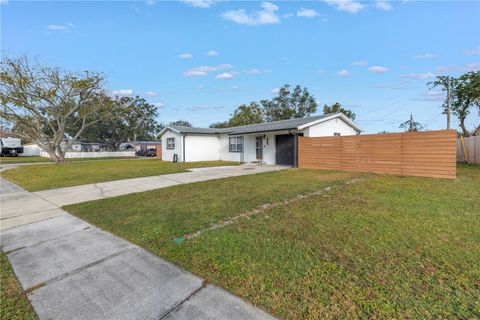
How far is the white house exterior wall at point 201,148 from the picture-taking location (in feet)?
62.4

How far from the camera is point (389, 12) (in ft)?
32.4

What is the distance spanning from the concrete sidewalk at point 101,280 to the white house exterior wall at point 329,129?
11.7 meters

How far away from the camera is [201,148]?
19656 millimetres

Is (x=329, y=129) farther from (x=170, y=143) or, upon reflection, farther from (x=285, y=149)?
(x=170, y=143)

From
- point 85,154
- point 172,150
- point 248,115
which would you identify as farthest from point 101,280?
point 248,115

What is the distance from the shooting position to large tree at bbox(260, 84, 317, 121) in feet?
124

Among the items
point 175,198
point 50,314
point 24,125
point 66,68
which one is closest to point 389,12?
point 175,198

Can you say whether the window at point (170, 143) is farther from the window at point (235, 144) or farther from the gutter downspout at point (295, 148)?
the gutter downspout at point (295, 148)

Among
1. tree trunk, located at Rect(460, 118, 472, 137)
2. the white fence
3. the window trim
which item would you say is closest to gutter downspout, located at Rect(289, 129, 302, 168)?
the window trim

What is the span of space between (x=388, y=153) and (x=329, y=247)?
849cm

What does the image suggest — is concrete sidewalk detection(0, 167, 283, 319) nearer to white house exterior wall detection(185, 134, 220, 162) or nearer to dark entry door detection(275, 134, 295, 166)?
dark entry door detection(275, 134, 295, 166)

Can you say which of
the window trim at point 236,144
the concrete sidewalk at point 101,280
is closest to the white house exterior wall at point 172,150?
the window trim at point 236,144

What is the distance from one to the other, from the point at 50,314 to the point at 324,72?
2231 cm

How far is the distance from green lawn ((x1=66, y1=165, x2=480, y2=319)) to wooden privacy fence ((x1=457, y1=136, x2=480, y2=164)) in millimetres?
10016
